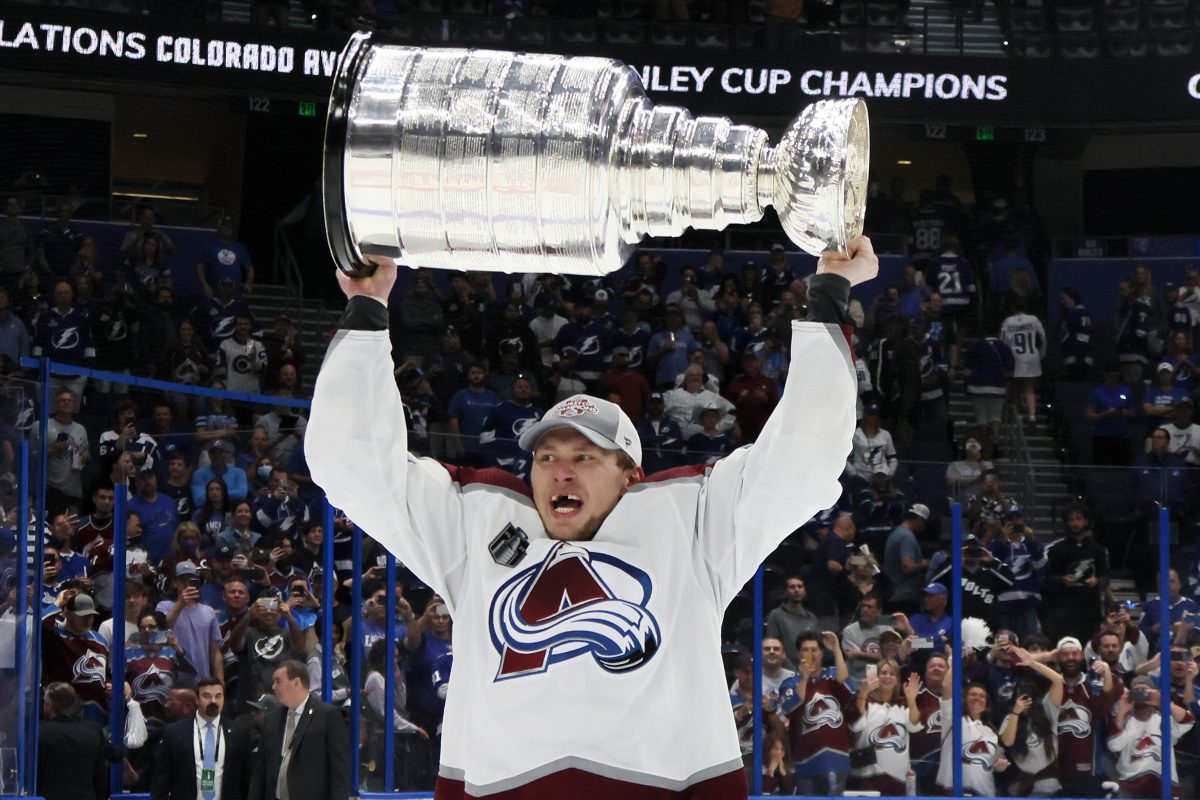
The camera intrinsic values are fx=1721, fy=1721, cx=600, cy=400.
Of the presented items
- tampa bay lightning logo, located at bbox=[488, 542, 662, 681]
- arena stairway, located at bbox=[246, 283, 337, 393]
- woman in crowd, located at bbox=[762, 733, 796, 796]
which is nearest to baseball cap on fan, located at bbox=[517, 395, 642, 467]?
tampa bay lightning logo, located at bbox=[488, 542, 662, 681]

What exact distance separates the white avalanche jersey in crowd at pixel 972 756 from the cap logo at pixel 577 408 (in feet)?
14.2

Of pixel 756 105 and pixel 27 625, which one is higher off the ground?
pixel 756 105

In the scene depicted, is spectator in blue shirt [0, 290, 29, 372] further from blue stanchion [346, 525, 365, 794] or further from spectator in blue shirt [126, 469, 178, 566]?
blue stanchion [346, 525, 365, 794]

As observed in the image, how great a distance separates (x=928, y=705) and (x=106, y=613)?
11.5ft

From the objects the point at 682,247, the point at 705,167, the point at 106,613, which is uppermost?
the point at 682,247

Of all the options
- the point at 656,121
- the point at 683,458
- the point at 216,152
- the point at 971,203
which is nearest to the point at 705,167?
the point at 656,121

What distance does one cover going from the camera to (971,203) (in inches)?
629

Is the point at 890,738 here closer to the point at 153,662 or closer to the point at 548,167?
the point at 153,662

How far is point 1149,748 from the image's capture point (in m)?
7.24

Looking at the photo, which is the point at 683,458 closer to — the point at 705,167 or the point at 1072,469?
the point at 1072,469

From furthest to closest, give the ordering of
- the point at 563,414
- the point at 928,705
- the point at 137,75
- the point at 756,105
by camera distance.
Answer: the point at 756,105 < the point at 137,75 < the point at 928,705 < the point at 563,414

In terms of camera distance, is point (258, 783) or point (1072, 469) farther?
point (1072, 469)

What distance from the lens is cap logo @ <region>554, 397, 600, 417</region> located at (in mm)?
3309

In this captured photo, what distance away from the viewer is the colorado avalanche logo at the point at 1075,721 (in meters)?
Result: 7.25
